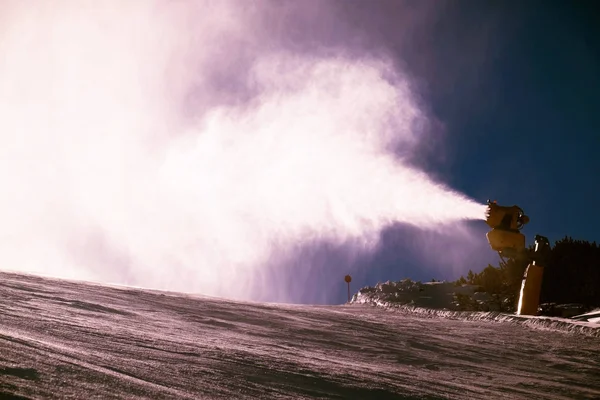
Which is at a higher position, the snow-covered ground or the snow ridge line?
the snow ridge line

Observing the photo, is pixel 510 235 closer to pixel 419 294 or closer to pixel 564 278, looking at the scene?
pixel 564 278

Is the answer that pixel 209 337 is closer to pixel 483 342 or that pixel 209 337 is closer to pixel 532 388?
pixel 532 388

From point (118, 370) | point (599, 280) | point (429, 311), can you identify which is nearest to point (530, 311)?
point (429, 311)

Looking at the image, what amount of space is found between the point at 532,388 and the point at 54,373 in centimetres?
496

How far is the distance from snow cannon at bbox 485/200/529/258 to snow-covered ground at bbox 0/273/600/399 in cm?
377

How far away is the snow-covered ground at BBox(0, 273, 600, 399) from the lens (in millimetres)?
4121

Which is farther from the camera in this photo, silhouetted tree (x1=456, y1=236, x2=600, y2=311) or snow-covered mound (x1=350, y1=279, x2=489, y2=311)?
snow-covered mound (x1=350, y1=279, x2=489, y2=311)

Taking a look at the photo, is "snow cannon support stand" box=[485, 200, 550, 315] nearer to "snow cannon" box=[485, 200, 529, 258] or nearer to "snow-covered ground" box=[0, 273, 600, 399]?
"snow cannon" box=[485, 200, 529, 258]

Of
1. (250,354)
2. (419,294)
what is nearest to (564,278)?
(419,294)

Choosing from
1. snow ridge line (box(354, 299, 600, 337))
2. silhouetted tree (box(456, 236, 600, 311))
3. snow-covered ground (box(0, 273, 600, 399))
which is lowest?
snow-covered ground (box(0, 273, 600, 399))

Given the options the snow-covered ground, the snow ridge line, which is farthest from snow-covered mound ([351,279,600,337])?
the snow-covered ground

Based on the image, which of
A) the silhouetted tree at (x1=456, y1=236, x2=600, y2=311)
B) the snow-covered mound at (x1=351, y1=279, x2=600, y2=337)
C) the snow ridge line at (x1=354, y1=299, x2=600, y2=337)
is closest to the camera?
the snow ridge line at (x1=354, y1=299, x2=600, y2=337)

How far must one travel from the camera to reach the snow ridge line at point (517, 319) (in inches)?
412

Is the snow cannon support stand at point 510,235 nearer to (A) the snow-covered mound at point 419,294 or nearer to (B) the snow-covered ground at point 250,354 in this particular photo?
(A) the snow-covered mound at point 419,294
